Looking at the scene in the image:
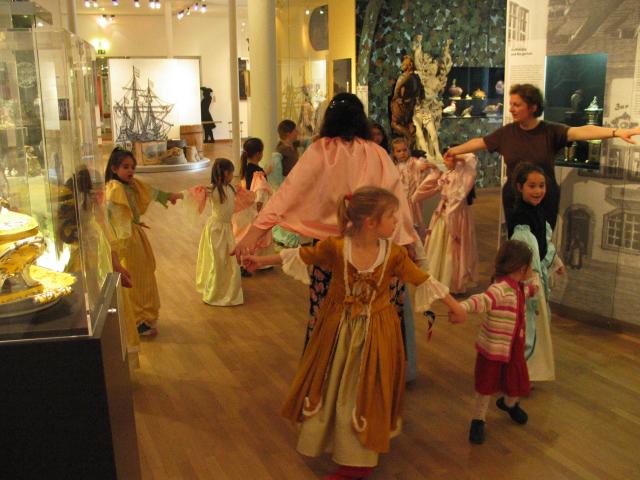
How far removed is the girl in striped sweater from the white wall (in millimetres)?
20048

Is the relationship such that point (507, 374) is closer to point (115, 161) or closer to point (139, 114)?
point (115, 161)

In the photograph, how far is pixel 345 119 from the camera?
3.30m

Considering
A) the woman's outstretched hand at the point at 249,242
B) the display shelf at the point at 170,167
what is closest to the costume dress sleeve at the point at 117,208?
the woman's outstretched hand at the point at 249,242

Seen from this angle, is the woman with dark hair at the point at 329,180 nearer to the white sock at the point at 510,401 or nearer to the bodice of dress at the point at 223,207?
the white sock at the point at 510,401

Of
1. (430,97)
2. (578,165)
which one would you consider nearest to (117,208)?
(578,165)

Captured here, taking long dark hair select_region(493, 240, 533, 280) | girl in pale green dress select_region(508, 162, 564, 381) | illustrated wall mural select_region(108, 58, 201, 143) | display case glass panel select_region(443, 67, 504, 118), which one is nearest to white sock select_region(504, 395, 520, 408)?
girl in pale green dress select_region(508, 162, 564, 381)

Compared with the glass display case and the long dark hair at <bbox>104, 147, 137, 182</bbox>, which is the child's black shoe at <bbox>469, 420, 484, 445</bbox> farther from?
the long dark hair at <bbox>104, 147, 137, 182</bbox>

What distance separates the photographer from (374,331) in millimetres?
3035

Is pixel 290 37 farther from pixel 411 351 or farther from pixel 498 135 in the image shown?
pixel 411 351

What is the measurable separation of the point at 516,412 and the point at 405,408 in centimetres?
59

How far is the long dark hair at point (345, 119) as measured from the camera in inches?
130

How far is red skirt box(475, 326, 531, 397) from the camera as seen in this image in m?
3.43

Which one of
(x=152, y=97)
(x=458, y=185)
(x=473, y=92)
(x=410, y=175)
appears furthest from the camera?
(x=152, y=97)

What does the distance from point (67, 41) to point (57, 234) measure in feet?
2.12
